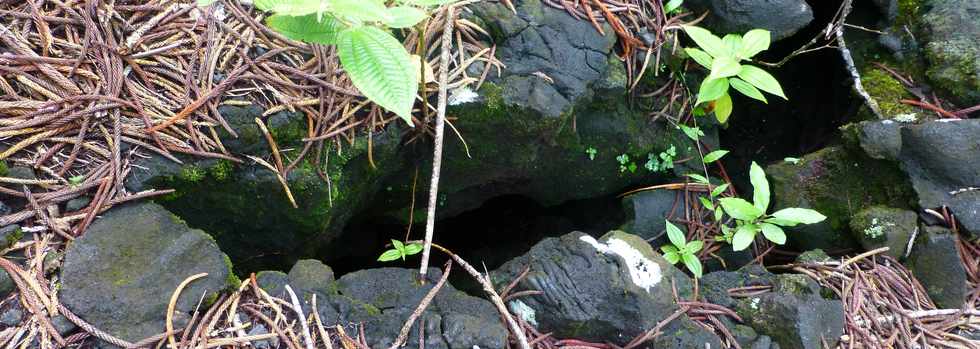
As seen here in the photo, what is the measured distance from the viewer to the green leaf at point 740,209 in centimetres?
266

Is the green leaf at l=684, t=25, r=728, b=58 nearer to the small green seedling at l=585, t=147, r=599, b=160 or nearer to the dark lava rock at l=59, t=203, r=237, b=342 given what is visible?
the small green seedling at l=585, t=147, r=599, b=160

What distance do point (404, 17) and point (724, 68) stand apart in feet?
4.79

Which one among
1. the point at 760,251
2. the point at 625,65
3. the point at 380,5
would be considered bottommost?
the point at 760,251

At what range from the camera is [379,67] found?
177 cm

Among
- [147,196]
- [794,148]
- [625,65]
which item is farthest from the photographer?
[794,148]

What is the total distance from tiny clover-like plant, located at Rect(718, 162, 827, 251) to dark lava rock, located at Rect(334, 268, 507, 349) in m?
1.20

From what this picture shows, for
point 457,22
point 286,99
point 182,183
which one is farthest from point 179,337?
point 457,22

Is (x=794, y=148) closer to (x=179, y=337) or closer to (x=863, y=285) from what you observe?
(x=863, y=285)

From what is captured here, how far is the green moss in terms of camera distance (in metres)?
2.92

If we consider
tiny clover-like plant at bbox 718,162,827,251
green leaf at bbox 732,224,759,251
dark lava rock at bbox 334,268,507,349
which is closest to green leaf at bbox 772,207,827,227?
tiny clover-like plant at bbox 718,162,827,251

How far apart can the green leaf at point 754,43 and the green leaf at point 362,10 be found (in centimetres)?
165

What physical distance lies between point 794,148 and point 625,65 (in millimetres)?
1370

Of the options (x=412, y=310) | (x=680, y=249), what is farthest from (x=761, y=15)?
(x=412, y=310)

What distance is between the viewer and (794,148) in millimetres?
3588
